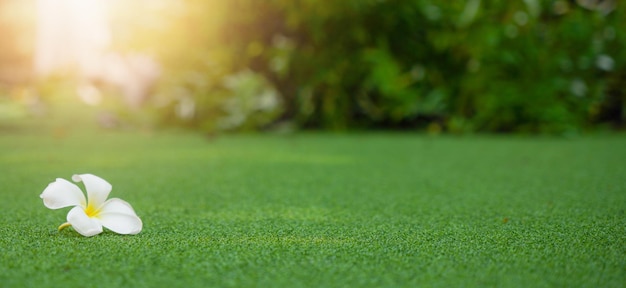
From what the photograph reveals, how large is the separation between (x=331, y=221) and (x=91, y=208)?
1.71ft

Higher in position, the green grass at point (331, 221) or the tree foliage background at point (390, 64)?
the tree foliage background at point (390, 64)

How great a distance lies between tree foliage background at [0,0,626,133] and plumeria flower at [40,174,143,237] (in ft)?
10.4

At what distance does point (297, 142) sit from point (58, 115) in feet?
8.95

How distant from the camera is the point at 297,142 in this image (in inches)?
158

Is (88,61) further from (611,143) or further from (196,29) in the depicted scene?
(611,143)

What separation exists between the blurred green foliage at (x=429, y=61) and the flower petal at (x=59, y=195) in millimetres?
3220

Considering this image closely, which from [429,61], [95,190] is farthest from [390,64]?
[95,190]

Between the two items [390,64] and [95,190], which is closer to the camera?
[95,190]

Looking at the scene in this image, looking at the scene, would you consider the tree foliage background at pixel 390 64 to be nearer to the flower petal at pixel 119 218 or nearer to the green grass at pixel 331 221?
the green grass at pixel 331 221

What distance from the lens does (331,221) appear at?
5.28 feet

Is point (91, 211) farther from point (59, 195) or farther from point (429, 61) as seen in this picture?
point (429, 61)

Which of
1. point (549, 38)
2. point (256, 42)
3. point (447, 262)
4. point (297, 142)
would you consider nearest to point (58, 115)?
point (256, 42)

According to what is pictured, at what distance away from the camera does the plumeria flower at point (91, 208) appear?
1.36 meters

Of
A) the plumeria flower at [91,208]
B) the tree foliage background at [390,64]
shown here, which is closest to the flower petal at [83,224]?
the plumeria flower at [91,208]
